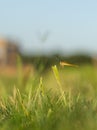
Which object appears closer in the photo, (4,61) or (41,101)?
(41,101)

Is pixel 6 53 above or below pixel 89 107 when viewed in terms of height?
below

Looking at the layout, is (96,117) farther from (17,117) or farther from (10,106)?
(10,106)

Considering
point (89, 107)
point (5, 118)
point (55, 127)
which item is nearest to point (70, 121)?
point (55, 127)

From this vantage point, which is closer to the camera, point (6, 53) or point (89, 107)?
point (89, 107)

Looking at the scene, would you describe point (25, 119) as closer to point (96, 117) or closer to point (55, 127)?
point (55, 127)

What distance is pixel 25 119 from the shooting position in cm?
204

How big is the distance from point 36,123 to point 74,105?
26 cm

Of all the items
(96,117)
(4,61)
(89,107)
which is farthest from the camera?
(4,61)

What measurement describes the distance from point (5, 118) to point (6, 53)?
20224mm

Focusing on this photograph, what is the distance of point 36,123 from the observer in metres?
1.90

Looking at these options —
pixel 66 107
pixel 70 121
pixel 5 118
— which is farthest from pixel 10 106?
pixel 70 121

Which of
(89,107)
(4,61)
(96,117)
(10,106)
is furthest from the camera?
(4,61)

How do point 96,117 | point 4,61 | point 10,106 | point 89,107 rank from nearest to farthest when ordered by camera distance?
point 96,117 < point 89,107 < point 10,106 < point 4,61

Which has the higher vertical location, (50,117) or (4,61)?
(50,117)
